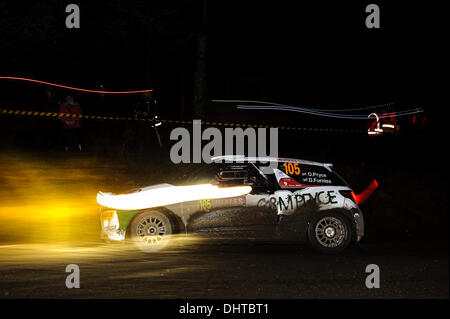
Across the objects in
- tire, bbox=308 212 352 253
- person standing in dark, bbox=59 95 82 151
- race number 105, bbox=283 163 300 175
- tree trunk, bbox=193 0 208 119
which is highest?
tree trunk, bbox=193 0 208 119

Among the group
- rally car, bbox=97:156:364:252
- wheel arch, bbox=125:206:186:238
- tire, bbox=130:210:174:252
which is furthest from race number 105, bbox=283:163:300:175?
tire, bbox=130:210:174:252

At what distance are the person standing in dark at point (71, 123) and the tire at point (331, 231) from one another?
1180cm

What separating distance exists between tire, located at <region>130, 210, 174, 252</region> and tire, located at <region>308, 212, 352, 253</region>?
2.24 meters

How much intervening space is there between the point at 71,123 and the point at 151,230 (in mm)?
11088

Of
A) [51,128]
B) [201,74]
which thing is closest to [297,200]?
[201,74]

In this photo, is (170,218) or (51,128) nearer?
(170,218)

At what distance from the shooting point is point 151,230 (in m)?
11.7

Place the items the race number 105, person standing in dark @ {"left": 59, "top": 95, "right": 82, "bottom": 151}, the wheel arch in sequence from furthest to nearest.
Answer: person standing in dark @ {"left": 59, "top": 95, "right": 82, "bottom": 151}
the race number 105
the wheel arch

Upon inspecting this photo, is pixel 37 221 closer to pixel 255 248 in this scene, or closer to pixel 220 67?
pixel 255 248

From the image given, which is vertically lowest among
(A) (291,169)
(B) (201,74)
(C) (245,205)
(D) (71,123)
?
(C) (245,205)

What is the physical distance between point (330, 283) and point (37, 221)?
756 centimetres

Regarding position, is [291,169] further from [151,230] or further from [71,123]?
[71,123]

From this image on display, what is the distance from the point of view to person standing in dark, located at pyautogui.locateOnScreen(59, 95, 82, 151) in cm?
2204

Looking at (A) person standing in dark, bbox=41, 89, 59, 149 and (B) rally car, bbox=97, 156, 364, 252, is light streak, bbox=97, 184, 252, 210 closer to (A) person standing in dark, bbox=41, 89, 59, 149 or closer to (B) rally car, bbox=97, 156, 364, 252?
(B) rally car, bbox=97, 156, 364, 252
